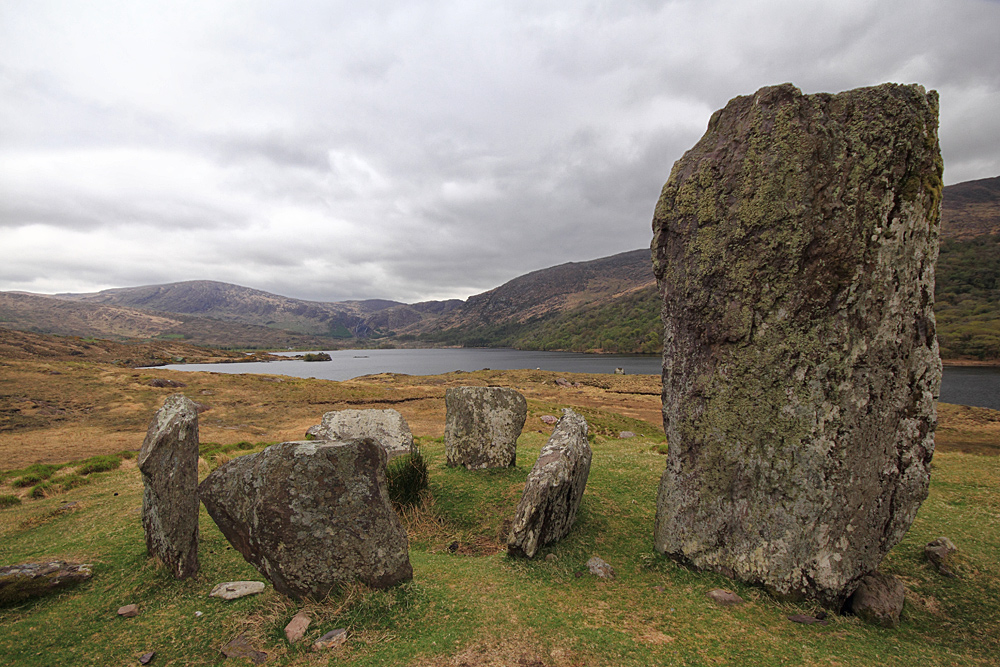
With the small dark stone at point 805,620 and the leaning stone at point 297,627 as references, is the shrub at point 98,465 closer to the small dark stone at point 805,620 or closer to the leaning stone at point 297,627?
the leaning stone at point 297,627

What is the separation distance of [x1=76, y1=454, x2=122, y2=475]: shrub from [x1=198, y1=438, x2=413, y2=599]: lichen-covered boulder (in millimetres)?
11510

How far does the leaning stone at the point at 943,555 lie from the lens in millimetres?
5754

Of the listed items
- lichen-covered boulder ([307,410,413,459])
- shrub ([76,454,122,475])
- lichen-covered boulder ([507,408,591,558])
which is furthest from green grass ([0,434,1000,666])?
shrub ([76,454,122,475])

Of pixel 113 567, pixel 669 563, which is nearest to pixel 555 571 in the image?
pixel 669 563

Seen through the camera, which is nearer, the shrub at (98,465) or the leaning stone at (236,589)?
the leaning stone at (236,589)

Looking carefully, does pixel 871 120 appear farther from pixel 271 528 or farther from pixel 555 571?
pixel 271 528

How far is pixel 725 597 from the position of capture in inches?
206

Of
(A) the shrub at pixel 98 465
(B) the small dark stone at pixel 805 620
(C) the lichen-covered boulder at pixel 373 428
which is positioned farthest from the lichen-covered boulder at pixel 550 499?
(A) the shrub at pixel 98 465

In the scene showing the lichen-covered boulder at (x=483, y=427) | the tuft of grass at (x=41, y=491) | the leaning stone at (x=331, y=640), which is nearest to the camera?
the leaning stone at (x=331, y=640)

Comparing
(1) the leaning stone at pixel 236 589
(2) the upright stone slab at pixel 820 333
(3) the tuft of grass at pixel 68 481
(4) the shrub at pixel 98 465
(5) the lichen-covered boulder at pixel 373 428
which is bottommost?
(4) the shrub at pixel 98 465

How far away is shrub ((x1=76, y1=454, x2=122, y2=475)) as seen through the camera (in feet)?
41.8

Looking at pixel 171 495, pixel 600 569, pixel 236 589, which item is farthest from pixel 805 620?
pixel 171 495

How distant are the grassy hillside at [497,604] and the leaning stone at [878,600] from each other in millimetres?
175

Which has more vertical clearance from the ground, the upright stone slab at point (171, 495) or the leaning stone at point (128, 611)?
the upright stone slab at point (171, 495)
